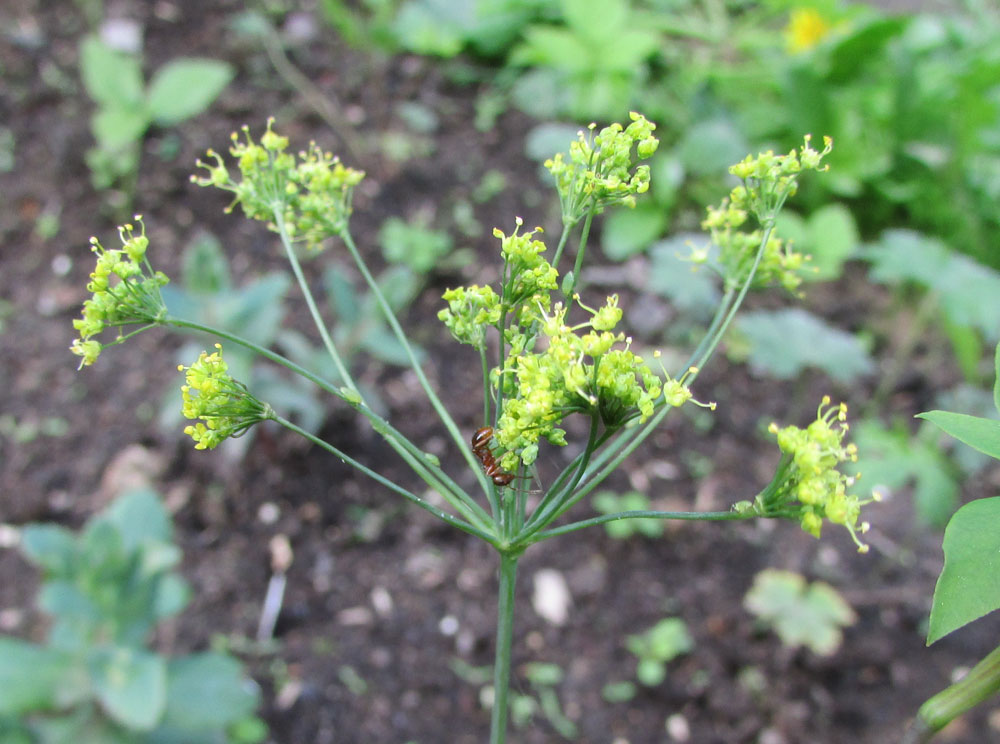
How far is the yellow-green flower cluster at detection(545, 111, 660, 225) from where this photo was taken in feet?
3.76

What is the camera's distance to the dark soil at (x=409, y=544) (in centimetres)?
270

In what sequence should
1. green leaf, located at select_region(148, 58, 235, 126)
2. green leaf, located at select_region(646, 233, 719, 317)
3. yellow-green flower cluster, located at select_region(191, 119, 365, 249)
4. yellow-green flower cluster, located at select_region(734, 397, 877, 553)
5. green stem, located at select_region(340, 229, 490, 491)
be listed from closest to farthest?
1. yellow-green flower cluster, located at select_region(734, 397, 877, 553)
2. green stem, located at select_region(340, 229, 490, 491)
3. yellow-green flower cluster, located at select_region(191, 119, 365, 249)
4. green leaf, located at select_region(646, 233, 719, 317)
5. green leaf, located at select_region(148, 58, 235, 126)

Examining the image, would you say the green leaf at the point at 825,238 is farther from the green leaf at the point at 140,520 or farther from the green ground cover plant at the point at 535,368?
the green leaf at the point at 140,520

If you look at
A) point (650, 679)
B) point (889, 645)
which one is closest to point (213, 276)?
point (650, 679)

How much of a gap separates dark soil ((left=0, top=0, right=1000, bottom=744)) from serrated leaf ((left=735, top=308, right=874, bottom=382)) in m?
0.49

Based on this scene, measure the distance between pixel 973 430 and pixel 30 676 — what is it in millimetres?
2283

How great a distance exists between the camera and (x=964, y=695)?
989 millimetres

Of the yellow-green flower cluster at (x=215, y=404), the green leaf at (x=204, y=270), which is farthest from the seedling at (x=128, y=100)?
the yellow-green flower cluster at (x=215, y=404)

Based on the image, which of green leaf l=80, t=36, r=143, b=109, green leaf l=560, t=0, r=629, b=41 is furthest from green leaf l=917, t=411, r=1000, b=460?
green leaf l=80, t=36, r=143, b=109

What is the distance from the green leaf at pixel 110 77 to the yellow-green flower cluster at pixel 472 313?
121 inches

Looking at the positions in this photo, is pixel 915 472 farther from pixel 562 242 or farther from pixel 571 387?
pixel 571 387

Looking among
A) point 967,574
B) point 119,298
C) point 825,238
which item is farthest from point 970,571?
point 825,238

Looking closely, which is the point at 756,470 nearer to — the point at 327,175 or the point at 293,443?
the point at 293,443

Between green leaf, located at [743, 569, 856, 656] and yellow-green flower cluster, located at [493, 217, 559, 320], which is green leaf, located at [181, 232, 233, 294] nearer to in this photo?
→ yellow-green flower cluster, located at [493, 217, 559, 320]
